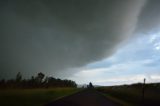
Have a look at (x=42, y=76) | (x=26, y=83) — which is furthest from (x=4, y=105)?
(x=42, y=76)

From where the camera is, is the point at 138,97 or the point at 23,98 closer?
the point at 23,98

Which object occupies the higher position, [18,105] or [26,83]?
[26,83]

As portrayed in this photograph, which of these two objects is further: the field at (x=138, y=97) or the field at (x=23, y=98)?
the field at (x=138, y=97)

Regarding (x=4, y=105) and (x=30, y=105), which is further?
(x=30, y=105)

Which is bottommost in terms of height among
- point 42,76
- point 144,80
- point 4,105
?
point 4,105

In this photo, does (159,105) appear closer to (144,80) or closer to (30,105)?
(144,80)

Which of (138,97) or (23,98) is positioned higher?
(138,97)

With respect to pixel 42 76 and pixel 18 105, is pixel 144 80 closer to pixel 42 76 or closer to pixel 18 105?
pixel 18 105

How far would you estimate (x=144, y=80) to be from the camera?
1428 inches

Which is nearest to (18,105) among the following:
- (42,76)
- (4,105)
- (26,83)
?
(4,105)

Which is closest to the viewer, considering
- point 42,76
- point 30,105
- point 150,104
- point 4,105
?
point 4,105

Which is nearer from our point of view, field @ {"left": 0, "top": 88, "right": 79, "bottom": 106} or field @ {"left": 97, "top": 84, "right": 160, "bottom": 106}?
field @ {"left": 0, "top": 88, "right": 79, "bottom": 106}

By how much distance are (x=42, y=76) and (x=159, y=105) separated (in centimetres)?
16345

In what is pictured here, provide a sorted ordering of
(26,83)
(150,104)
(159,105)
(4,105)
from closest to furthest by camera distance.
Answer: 1. (4,105)
2. (159,105)
3. (150,104)
4. (26,83)
